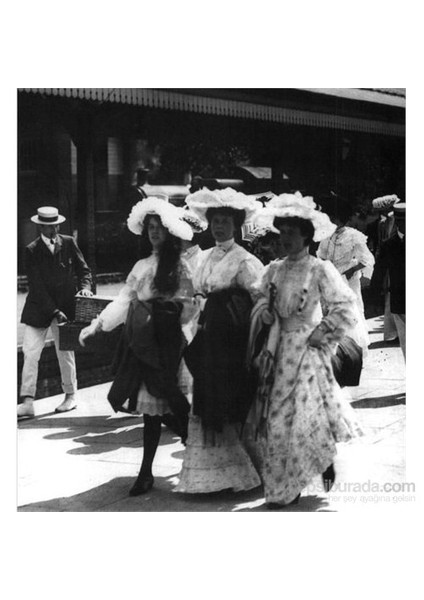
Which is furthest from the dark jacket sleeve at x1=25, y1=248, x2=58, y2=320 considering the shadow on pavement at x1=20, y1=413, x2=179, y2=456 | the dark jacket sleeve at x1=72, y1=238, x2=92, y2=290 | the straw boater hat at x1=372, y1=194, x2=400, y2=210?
the straw boater hat at x1=372, y1=194, x2=400, y2=210

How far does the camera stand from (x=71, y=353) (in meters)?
6.95

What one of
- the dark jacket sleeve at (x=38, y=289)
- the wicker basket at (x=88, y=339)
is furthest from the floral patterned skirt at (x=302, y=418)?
the dark jacket sleeve at (x=38, y=289)

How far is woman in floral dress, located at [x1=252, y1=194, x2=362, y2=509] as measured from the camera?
17.9 feet

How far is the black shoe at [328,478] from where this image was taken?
19.0 ft

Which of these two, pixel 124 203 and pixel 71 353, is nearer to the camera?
pixel 124 203

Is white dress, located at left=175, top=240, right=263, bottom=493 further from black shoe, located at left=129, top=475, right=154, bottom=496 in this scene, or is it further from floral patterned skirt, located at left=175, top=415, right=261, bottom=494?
black shoe, located at left=129, top=475, right=154, bottom=496

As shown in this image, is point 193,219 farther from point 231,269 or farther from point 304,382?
point 304,382

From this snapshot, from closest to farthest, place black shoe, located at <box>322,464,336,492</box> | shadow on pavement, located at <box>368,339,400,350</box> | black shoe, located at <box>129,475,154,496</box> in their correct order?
black shoe, located at <box>322,464,336,492</box>
black shoe, located at <box>129,475,154,496</box>
shadow on pavement, located at <box>368,339,400,350</box>

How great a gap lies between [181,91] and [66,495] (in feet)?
9.35

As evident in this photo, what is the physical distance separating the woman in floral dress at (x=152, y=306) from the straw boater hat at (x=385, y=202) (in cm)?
154

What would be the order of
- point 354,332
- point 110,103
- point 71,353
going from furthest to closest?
point 71,353 < point 110,103 < point 354,332

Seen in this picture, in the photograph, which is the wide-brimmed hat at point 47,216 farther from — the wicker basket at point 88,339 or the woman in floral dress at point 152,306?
the woman in floral dress at point 152,306
